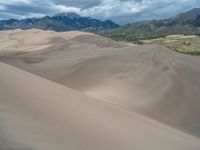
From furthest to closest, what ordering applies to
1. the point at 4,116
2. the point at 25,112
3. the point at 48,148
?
the point at 25,112
the point at 4,116
the point at 48,148

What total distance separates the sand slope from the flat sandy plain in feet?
0.03

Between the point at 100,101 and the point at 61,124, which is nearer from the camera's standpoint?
the point at 61,124

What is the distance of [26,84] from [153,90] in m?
6.82

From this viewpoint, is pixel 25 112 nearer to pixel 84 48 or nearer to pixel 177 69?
pixel 177 69

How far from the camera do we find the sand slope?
4.67 metres

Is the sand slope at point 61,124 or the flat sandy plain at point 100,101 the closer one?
the sand slope at point 61,124

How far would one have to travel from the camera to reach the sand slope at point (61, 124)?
467 cm

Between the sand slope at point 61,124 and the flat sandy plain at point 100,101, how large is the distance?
1 centimetres

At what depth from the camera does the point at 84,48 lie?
2230 centimetres

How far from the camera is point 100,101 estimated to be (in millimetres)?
9195

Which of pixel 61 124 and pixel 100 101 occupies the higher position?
pixel 61 124

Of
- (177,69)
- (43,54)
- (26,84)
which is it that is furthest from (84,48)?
(26,84)

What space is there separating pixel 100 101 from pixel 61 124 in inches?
145

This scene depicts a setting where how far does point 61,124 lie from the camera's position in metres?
5.55
